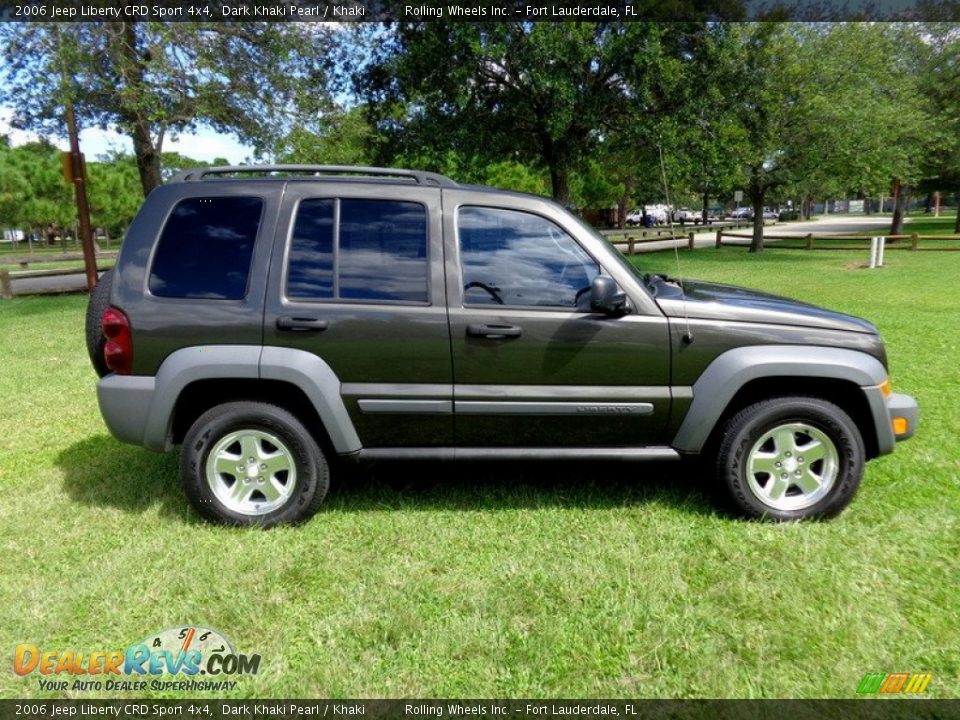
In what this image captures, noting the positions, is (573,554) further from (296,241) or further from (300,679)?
(296,241)

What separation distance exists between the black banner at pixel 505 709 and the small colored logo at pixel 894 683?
4 centimetres

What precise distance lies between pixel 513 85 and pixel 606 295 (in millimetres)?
13795

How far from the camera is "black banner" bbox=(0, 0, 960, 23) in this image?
37.0ft

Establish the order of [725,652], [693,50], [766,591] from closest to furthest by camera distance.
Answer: [725,652]
[766,591]
[693,50]

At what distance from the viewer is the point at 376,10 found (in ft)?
50.8

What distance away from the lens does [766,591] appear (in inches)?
109

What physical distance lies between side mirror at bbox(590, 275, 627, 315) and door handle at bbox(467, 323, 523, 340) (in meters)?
0.42

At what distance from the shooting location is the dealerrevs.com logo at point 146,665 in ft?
7.63

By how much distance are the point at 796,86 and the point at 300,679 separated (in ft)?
80.6

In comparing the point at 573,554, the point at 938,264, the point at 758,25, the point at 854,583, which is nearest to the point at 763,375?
the point at 854,583

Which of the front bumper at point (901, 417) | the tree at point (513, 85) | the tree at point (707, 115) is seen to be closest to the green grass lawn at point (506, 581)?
the front bumper at point (901, 417)

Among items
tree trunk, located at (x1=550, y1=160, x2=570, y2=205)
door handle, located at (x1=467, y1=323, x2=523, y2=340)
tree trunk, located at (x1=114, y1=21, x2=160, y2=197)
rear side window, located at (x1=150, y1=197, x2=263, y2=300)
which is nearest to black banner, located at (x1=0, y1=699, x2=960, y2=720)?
door handle, located at (x1=467, y1=323, x2=523, y2=340)

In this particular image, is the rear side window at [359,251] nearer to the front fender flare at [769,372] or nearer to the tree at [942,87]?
the front fender flare at [769,372]

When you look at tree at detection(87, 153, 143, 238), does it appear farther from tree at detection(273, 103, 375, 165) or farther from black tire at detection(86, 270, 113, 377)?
black tire at detection(86, 270, 113, 377)
